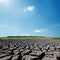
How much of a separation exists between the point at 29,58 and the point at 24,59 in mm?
181


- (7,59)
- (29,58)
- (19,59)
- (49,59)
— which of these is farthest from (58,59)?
(7,59)

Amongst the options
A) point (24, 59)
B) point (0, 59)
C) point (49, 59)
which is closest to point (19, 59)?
point (24, 59)

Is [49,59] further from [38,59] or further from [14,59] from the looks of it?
[14,59]

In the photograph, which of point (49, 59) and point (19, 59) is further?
point (19, 59)

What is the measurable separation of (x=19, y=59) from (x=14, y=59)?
241mm

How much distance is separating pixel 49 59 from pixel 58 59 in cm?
33

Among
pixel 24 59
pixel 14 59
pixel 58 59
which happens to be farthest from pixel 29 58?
pixel 58 59

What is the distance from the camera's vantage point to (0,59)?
14.4 feet

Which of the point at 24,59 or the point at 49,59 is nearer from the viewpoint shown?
the point at 49,59

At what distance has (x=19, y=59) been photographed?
4539 millimetres

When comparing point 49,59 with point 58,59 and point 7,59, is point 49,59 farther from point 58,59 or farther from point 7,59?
point 7,59

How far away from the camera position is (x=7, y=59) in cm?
428

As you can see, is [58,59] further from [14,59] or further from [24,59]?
[14,59]

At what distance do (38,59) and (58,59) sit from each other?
621 mm
